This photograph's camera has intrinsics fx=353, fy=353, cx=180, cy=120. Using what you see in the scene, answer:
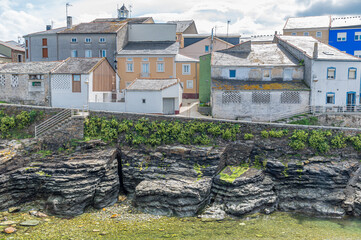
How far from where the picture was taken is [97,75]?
38375mm

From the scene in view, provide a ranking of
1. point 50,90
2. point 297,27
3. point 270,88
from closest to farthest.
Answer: point 270,88 → point 50,90 → point 297,27

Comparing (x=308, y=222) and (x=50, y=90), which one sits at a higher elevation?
(x=50, y=90)

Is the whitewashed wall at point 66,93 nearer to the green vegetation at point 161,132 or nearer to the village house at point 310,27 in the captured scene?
the green vegetation at point 161,132

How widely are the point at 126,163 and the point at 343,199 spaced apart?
1693 centimetres

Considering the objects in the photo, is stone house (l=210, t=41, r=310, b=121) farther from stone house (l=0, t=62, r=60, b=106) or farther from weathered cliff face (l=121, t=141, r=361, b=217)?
stone house (l=0, t=62, r=60, b=106)

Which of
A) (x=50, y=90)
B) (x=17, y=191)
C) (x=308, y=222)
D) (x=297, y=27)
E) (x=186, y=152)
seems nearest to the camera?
(x=308, y=222)

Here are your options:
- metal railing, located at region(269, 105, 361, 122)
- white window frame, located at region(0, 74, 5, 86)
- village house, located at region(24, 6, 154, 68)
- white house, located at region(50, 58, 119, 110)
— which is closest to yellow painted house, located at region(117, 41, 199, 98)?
village house, located at region(24, 6, 154, 68)

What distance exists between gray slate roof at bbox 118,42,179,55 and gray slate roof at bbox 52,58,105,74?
5864mm

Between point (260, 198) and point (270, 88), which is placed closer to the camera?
point (260, 198)

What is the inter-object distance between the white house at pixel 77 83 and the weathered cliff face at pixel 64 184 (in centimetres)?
943

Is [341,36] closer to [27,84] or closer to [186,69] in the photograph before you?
[186,69]

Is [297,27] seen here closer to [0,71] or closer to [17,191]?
[0,71]

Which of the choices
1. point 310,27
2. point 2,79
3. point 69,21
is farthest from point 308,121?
point 69,21

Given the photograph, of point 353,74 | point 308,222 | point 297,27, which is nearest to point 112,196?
point 308,222
